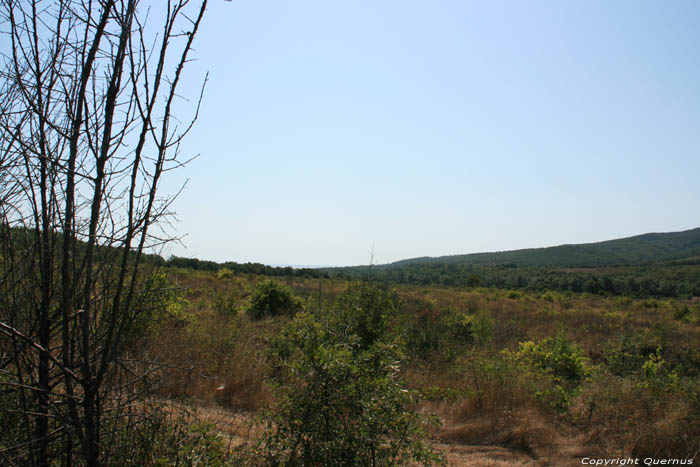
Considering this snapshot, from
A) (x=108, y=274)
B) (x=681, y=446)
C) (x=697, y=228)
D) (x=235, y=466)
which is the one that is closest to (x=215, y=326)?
(x=235, y=466)

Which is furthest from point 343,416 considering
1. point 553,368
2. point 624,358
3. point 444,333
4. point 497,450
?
point 624,358

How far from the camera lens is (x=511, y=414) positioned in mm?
4785

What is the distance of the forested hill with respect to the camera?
105m

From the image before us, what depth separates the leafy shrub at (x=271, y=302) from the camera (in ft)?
41.3

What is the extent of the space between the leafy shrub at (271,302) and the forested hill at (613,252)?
334ft

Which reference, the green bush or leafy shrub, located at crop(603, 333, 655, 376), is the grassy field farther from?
the green bush

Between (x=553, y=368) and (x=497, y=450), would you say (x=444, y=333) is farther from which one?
(x=497, y=450)

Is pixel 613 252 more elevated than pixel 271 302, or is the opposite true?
pixel 613 252

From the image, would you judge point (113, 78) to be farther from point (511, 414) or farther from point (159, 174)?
point (511, 414)

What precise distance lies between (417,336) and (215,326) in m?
4.52

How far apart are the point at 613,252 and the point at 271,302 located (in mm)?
130752

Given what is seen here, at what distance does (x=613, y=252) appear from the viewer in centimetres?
11388

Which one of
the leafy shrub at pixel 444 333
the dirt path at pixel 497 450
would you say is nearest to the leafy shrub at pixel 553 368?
the dirt path at pixel 497 450

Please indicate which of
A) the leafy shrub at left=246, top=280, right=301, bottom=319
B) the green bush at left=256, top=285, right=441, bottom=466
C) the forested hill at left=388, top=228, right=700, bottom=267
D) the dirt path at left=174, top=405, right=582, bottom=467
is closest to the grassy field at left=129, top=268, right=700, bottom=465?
the dirt path at left=174, top=405, right=582, bottom=467
